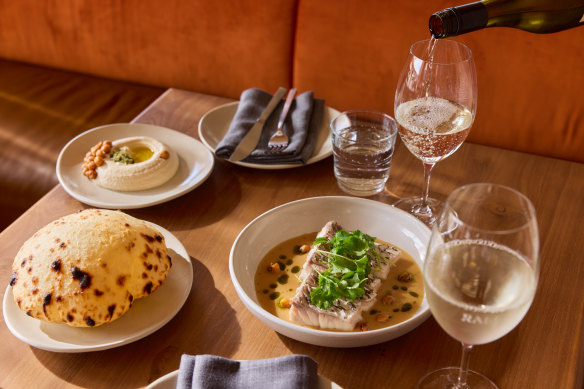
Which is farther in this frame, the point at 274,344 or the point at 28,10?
the point at 28,10

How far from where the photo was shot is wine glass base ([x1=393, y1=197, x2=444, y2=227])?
1.21m

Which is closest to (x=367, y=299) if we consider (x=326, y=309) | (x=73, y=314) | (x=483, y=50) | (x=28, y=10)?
(x=326, y=309)

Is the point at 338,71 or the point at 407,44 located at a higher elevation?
the point at 407,44

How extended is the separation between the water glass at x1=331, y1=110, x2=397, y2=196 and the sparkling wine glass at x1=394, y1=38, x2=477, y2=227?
0.13 meters

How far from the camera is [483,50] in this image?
6.11 ft

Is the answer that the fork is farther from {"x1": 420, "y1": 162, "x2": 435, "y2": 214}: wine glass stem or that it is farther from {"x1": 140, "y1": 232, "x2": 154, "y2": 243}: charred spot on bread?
{"x1": 140, "y1": 232, "x2": 154, "y2": 243}: charred spot on bread

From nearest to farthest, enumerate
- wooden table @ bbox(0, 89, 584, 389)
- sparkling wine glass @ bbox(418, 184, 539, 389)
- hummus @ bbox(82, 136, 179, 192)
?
sparkling wine glass @ bbox(418, 184, 539, 389) < wooden table @ bbox(0, 89, 584, 389) < hummus @ bbox(82, 136, 179, 192)

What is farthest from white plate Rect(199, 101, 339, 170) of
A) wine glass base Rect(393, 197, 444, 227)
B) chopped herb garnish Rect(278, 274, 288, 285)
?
chopped herb garnish Rect(278, 274, 288, 285)

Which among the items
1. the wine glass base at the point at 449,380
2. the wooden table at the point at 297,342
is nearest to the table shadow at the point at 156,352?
the wooden table at the point at 297,342

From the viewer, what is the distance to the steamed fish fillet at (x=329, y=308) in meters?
0.91

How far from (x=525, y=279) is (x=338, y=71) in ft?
5.04

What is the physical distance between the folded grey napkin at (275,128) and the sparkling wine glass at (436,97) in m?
0.32

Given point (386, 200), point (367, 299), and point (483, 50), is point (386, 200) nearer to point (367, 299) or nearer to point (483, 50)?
point (367, 299)

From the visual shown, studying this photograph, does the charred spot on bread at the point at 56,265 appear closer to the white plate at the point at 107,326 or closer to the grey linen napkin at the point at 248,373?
the white plate at the point at 107,326
